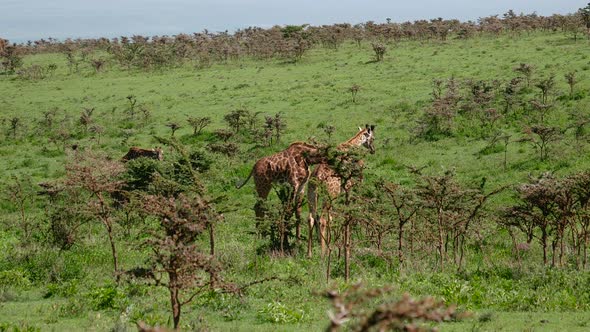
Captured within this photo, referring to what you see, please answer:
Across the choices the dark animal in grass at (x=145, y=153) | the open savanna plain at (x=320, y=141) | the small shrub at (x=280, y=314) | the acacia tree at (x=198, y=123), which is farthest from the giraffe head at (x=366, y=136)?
the acacia tree at (x=198, y=123)

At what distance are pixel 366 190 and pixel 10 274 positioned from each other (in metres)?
7.04

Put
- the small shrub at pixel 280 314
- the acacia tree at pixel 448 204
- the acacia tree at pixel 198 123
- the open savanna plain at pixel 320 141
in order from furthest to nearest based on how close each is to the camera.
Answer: the acacia tree at pixel 198 123 → the acacia tree at pixel 448 204 → the open savanna plain at pixel 320 141 → the small shrub at pixel 280 314

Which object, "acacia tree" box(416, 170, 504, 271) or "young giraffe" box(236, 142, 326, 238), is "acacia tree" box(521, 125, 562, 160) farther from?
"young giraffe" box(236, 142, 326, 238)

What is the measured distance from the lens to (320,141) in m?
14.9

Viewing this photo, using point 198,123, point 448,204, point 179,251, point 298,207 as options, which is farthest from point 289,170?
point 198,123

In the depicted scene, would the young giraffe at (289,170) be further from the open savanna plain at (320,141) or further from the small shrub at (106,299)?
the small shrub at (106,299)

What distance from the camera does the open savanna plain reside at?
35.9 ft

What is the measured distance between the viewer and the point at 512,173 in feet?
73.2

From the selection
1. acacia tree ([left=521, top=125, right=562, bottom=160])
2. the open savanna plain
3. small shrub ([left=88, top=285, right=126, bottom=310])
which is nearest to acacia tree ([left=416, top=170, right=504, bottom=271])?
the open savanna plain

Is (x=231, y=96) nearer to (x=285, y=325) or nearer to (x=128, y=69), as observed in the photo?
(x=128, y=69)

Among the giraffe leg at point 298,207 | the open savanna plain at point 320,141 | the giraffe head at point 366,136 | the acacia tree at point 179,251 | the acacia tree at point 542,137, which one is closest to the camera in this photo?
the acacia tree at point 179,251

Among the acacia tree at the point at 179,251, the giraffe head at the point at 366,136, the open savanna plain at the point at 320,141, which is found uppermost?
the acacia tree at the point at 179,251

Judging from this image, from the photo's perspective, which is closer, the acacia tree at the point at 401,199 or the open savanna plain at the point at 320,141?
the open savanna plain at the point at 320,141

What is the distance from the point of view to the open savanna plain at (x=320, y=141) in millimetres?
10945
